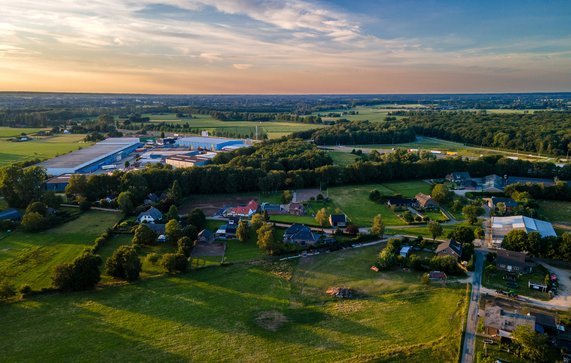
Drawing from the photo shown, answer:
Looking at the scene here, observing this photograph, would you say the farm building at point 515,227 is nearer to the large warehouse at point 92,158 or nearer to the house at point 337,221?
the house at point 337,221

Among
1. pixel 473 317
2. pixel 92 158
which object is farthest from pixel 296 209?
pixel 92 158

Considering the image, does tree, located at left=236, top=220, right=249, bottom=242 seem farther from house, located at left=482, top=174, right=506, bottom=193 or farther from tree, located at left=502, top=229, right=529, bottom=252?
house, located at left=482, top=174, right=506, bottom=193

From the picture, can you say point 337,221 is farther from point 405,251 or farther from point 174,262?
point 174,262

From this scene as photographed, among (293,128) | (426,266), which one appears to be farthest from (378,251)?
(293,128)

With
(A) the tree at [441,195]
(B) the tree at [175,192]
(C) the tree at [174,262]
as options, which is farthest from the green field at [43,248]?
(A) the tree at [441,195]

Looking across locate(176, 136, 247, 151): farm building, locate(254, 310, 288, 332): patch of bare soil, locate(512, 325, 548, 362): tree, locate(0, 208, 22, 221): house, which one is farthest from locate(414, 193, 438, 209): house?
locate(176, 136, 247, 151): farm building
